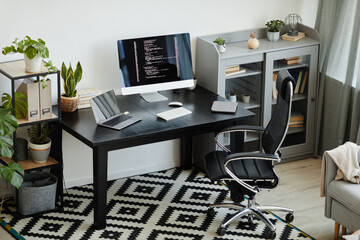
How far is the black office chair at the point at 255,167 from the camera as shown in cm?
425

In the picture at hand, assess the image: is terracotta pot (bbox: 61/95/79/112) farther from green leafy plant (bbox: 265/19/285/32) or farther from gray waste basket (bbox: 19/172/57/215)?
green leafy plant (bbox: 265/19/285/32)

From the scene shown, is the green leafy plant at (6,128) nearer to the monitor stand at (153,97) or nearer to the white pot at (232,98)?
the monitor stand at (153,97)

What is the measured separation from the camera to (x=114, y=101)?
468 cm

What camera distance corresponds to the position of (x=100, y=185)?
14.5ft

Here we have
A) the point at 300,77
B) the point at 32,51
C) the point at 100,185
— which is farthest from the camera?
the point at 300,77

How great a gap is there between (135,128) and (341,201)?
1.50 meters

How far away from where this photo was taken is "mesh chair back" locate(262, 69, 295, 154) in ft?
13.9

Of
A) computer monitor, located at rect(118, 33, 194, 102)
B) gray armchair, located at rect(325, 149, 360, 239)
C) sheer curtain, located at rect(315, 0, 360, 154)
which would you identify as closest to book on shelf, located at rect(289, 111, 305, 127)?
sheer curtain, located at rect(315, 0, 360, 154)

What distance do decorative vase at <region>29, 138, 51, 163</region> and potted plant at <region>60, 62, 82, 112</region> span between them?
Answer: 1.02 feet

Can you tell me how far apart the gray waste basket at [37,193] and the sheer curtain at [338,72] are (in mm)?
2491

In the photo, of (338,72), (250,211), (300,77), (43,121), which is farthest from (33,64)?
(338,72)

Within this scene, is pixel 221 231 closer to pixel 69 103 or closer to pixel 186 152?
pixel 186 152

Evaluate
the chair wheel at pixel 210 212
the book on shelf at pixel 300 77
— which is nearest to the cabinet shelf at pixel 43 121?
the chair wheel at pixel 210 212

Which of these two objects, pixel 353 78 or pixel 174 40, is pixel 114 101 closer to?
pixel 174 40
